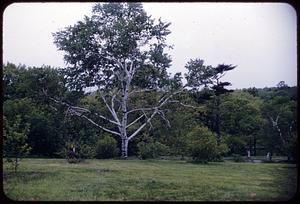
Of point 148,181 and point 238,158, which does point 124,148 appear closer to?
point 148,181

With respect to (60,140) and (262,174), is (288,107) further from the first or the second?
(60,140)

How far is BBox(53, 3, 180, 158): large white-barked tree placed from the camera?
4.24m

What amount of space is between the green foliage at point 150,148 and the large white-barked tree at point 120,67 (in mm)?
129

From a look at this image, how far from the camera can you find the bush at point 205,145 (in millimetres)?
4094

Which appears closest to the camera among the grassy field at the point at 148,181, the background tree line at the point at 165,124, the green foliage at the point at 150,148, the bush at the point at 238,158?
the grassy field at the point at 148,181

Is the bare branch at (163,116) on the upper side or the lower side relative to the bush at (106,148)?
upper

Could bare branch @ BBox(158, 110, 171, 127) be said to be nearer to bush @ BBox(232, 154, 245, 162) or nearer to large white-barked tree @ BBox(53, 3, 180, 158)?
large white-barked tree @ BBox(53, 3, 180, 158)

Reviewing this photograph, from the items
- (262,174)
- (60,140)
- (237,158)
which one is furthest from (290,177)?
(60,140)

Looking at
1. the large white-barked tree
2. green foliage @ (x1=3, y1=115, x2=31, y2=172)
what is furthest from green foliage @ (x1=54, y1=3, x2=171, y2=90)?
green foliage @ (x1=3, y1=115, x2=31, y2=172)

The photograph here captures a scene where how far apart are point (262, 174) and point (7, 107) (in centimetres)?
256

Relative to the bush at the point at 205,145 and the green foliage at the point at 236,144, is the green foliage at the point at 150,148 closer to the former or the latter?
the bush at the point at 205,145

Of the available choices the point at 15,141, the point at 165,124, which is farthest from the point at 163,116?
the point at 15,141

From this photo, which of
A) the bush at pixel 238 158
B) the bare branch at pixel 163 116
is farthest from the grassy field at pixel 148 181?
the bare branch at pixel 163 116

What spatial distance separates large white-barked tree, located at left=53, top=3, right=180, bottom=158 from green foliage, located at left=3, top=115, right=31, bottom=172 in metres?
0.56
